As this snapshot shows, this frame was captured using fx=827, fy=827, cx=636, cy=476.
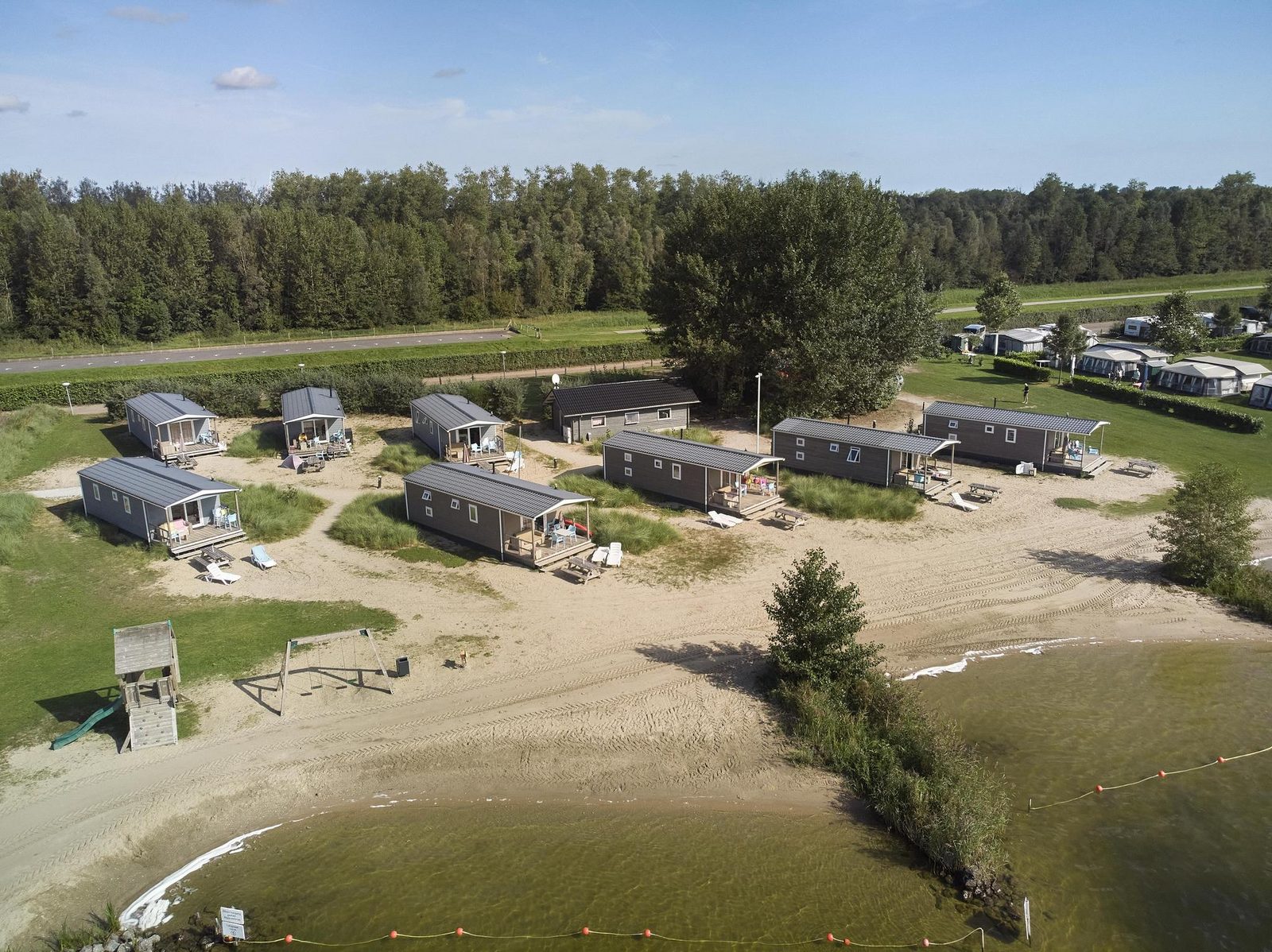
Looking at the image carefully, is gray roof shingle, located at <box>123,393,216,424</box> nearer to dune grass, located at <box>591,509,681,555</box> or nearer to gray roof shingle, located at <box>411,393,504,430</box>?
gray roof shingle, located at <box>411,393,504,430</box>

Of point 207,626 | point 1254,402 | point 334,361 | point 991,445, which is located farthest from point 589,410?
point 1254,402

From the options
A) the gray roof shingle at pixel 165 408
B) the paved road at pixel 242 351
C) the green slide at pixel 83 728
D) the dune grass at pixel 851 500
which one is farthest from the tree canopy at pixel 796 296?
the green slide at pixel 83 728

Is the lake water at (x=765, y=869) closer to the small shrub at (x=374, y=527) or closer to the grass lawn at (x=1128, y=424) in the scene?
the small shrub at (x=374, y=527)

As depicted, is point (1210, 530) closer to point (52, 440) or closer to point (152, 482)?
point (152, 482)

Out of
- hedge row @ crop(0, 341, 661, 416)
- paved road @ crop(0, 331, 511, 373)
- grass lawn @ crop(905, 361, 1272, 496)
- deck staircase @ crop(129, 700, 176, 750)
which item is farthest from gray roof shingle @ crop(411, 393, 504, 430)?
grass lawn @ crop(905, 361, 1272, 496)

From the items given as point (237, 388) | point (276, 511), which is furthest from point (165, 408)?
point (276, 511)

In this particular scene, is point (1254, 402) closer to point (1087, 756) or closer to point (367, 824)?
point (1087, 756)
